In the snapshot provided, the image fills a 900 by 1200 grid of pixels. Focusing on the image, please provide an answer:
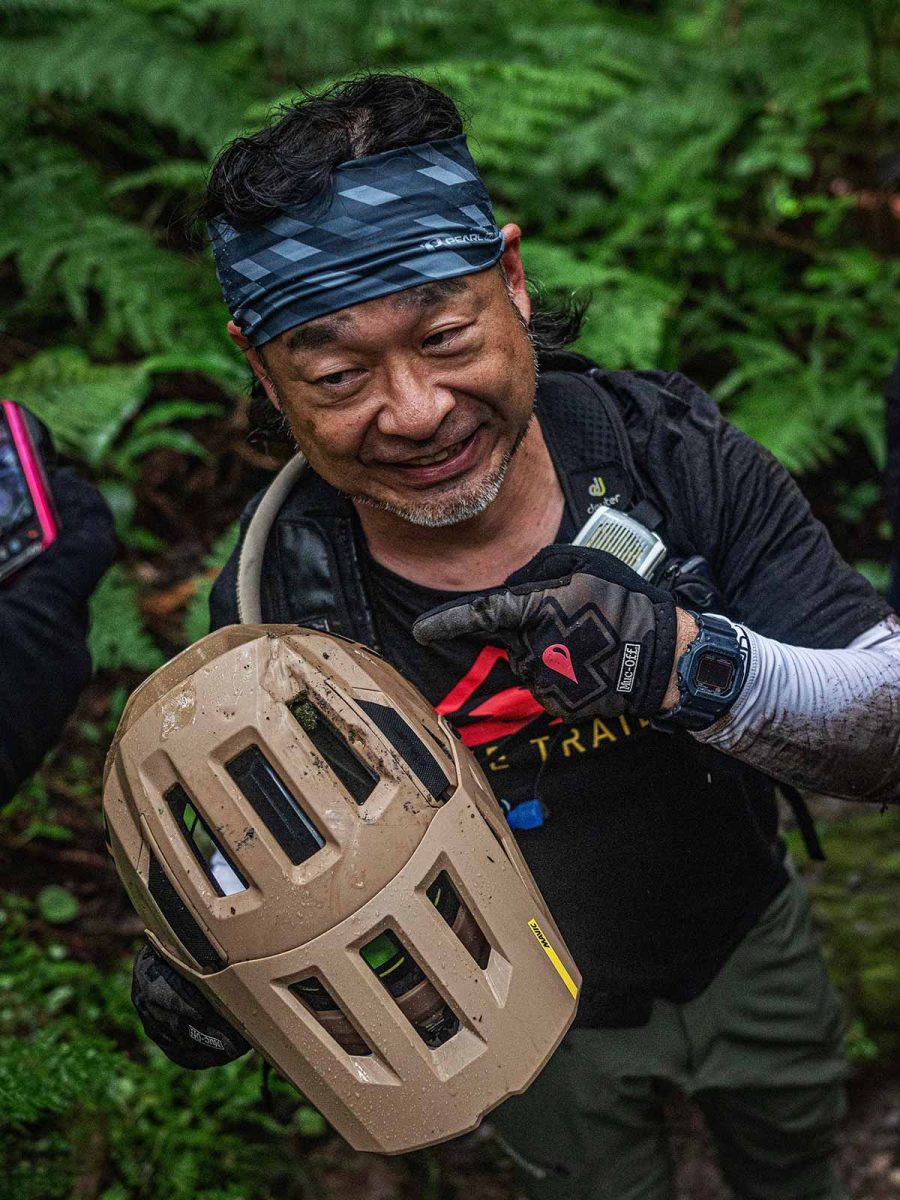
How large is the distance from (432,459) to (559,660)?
61cm

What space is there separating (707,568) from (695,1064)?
1.63 metres

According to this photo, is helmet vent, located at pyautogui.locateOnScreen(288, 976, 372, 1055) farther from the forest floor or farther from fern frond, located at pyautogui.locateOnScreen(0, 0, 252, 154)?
fern frond, located at pyautogui.locateOnScreen(0, 0, 252, 154)

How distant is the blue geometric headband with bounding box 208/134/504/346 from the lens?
2.22m

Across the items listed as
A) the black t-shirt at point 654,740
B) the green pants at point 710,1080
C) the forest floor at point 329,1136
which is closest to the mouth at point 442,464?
the black t-shirt at point 654,740

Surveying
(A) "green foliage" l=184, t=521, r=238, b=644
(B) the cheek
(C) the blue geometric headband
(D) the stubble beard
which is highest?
(C) the blue geometric headband

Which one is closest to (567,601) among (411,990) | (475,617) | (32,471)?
(475,617)

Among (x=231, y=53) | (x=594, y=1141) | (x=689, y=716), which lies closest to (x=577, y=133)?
(x=231, y=53)

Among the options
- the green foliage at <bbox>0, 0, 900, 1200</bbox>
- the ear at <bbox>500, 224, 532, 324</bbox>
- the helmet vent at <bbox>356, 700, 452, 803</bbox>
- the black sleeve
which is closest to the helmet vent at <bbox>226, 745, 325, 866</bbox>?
the helmet vent at <bbox>356, 700, 452, 803</bbox>

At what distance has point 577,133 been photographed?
5.80 metres

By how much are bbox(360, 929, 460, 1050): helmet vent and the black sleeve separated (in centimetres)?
Answer: 112

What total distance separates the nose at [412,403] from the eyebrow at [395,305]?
136mm

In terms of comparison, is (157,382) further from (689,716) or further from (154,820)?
(689,716)

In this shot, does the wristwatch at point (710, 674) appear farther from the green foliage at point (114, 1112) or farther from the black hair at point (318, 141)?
the green foliage at point (114, 1112)

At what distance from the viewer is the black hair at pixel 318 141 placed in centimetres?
226
